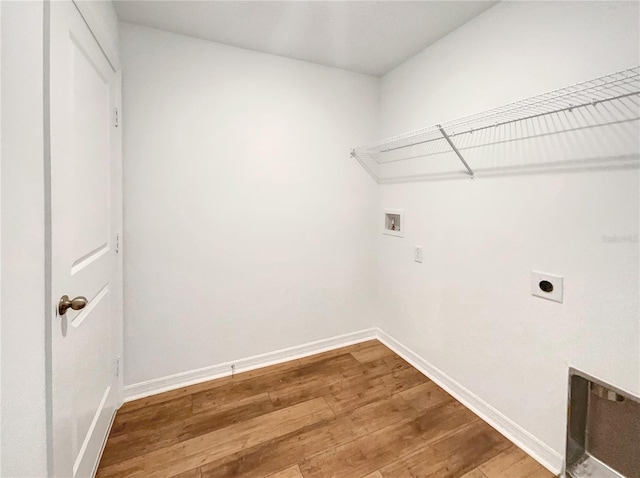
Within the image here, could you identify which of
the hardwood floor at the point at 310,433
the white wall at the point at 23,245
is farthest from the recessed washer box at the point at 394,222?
the white wall at the point at 23,245

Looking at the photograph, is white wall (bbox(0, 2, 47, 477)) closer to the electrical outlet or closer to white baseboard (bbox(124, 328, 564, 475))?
white baseboard (bbox(124, 328, 564, 475))

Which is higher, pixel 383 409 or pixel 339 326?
pixel 339 326

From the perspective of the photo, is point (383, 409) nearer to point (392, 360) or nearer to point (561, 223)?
point (392, 360)

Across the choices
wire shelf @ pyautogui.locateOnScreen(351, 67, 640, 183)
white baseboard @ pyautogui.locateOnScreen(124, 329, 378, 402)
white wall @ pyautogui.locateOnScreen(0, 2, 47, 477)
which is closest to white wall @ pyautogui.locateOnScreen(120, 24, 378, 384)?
white baseboard @ pyautogui.locateOnScreen(124, 329, 378, 402)

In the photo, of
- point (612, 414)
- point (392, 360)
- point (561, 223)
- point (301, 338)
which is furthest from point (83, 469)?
point (561, 223)

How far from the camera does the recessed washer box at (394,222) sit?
231 cm

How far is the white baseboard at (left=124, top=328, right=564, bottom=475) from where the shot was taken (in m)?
1.44

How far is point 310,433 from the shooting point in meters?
1.56

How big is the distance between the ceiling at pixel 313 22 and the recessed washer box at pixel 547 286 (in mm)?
1533

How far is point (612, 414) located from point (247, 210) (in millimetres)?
2246

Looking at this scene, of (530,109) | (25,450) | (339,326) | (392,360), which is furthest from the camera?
(339,326)

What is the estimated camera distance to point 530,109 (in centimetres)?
143

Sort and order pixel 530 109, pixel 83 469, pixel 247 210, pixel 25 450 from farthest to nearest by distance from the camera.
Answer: pixel 247 210, pixel 530 109, pixel 83 469, pixel 25 450

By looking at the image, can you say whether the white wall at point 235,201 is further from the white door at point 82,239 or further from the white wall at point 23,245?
the white wall at point 23,245
